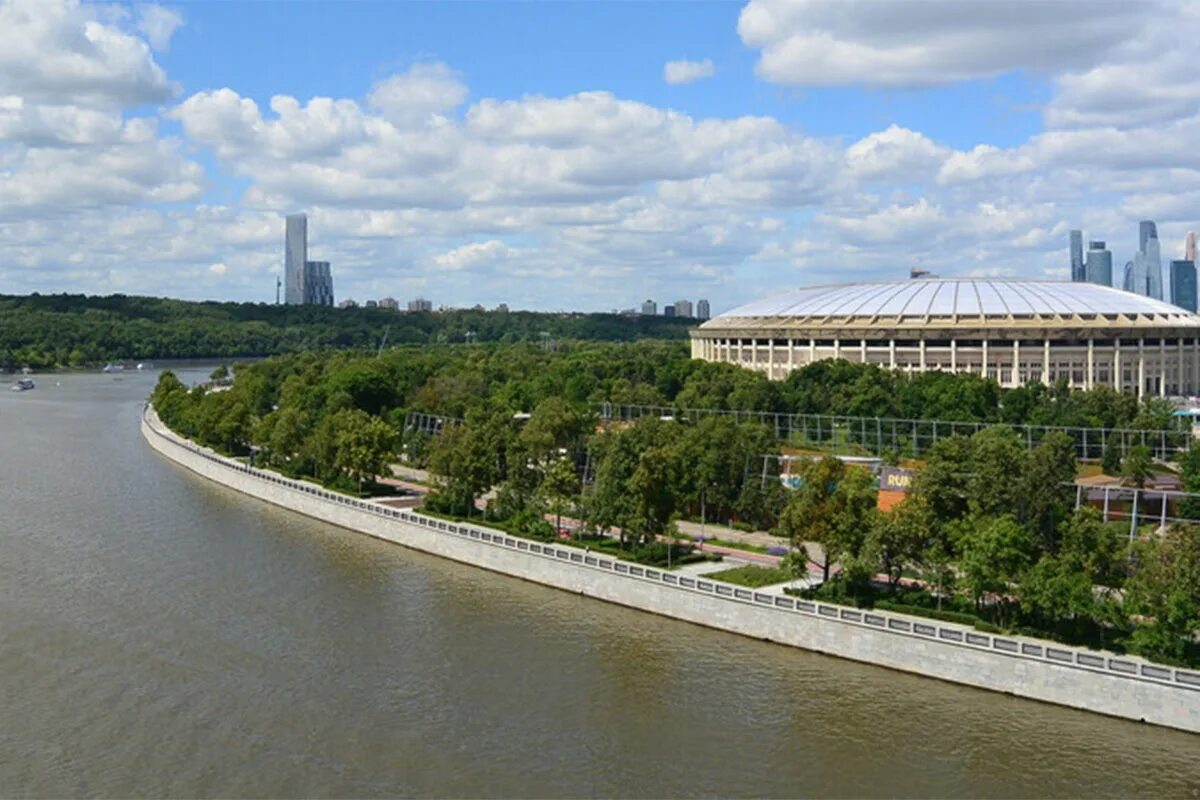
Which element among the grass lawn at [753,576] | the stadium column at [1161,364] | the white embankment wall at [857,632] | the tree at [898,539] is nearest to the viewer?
Result: the white embankment wall at [857,632]

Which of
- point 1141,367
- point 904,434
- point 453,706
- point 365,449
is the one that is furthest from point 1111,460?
point 453,706

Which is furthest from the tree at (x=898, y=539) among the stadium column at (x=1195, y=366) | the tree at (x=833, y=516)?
the stadium column at (x=1195, y=366)

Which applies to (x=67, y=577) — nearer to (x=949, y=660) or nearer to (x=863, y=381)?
(x=949, y=660)

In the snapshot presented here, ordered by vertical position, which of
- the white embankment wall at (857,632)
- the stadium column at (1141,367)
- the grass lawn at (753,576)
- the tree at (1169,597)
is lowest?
the white embankment wall at (857,632)

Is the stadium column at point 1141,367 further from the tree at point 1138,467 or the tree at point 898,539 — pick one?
the tree at point 898,539

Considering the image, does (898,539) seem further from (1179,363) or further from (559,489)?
(1179,363)

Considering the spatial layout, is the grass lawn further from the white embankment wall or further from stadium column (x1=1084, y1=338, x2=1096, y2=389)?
stadium column (x1=1084, y1=338, x2=1096, y2=389)

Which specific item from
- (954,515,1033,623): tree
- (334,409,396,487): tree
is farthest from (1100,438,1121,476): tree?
(334,409,396,487): tree
